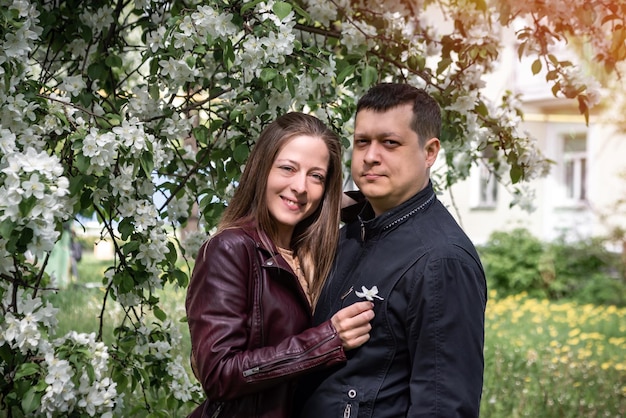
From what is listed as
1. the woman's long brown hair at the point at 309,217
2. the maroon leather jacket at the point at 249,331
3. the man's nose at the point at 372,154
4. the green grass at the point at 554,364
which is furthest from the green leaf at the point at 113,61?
the green grass at the point at 554,364

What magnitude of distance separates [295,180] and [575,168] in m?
17.1

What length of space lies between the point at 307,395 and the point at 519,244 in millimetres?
12259

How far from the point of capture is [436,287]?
2098 mm

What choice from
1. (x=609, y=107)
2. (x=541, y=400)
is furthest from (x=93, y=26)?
(x=609, y=107)

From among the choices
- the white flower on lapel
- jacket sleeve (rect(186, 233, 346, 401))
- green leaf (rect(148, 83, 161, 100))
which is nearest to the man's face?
the white flower on lapel

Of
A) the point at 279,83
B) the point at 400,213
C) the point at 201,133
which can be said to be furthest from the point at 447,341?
the point at 201,133

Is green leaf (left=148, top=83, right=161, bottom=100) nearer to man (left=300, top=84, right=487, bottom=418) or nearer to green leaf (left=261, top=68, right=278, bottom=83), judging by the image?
green leaf (left=261, top=68, right=278, bottom=83)

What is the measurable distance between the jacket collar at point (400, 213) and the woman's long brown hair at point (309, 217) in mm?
204

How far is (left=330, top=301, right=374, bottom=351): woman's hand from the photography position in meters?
2.20

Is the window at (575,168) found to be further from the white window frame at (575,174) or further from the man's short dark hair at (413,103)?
the man's short dark hair at (413,103)

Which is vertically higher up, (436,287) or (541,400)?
(436,287)

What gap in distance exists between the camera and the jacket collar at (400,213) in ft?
7.77

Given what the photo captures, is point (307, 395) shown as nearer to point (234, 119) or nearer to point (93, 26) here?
point (234, 119)

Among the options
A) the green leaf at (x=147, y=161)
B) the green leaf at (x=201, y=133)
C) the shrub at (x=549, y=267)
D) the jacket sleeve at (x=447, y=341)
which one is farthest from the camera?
the shrub at (x=549, y=267)
